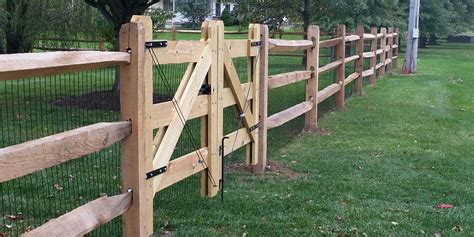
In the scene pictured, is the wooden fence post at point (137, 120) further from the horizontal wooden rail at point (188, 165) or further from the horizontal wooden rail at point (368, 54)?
the horizontal wooden rail at point (368, 54)

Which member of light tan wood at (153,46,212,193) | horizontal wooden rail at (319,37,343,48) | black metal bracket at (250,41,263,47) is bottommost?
light tan wood at (153,46,212,193)

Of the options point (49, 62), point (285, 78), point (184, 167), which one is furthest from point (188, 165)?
point (285, 78)

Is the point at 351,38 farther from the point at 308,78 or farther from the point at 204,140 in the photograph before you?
the point at 204,140

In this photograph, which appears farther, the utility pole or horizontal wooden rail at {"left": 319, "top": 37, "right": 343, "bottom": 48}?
the utility pole

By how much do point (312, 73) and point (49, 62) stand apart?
656 centimetres

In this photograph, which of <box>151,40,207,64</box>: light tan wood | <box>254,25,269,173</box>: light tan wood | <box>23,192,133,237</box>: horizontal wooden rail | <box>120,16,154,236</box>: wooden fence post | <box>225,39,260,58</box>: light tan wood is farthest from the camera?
<box>254,25,269,173</box>: light tan wood

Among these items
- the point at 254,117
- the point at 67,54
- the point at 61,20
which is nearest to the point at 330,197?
the point at 254,117

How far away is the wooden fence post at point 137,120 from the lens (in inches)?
151

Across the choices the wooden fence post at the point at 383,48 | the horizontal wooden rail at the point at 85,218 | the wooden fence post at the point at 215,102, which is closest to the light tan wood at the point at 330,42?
the wooden fence post at the point at 215,102

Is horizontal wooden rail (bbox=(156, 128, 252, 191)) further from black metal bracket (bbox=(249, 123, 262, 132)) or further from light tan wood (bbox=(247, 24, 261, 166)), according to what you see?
light tan wood (bbox=(247, 24, 261, 166))

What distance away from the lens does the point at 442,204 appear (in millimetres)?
5652

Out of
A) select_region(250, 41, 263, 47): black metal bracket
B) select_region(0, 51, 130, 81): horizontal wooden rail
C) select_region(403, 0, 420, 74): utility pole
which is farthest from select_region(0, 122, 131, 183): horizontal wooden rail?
select_region(403, 0, 420, 74): utility pole

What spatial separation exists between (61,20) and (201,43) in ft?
45.0

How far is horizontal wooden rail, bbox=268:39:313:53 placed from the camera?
710 centimetres
